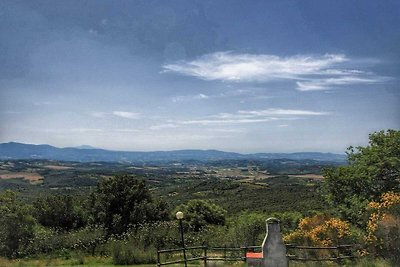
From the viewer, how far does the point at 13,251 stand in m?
22.5

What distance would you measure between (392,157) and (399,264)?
9613 mm

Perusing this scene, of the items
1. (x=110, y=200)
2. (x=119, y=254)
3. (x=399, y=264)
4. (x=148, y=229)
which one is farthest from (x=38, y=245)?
(x=399, y=264)

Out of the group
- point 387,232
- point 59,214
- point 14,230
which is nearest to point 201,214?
point 59,214

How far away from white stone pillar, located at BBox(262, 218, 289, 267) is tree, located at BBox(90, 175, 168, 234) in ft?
70.0

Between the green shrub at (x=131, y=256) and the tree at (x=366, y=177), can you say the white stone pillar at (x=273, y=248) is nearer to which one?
the green shrub at (x=131, y=256)

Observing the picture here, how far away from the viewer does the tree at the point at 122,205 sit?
1271 inches

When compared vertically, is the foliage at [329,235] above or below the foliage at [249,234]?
above

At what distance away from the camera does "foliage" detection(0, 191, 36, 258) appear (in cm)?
2233

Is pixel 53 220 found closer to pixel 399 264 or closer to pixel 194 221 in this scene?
pixel 194 221

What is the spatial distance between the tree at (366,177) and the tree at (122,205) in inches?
588

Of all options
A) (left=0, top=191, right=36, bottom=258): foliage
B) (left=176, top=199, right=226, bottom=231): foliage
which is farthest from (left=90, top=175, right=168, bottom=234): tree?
(left=0, top=191, right=36, bottom=258): foliage

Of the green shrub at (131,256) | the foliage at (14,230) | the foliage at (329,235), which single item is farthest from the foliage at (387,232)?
the foliage at (14,230)

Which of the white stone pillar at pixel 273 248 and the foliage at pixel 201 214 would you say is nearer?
the white stone pillar at pixel 273 248

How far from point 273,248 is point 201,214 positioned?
25.9m
